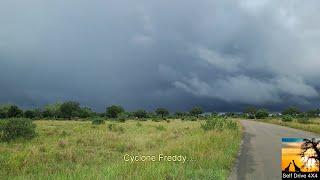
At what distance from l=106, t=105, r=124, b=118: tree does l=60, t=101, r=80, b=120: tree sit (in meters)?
10.9

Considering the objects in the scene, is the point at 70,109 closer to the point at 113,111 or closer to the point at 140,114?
the point at 113,111

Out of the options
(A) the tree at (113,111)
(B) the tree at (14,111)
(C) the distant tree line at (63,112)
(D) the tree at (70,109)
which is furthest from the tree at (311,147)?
(A) the tree at (113,111)

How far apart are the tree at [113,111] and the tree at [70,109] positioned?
10.9 m

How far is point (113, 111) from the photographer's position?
5871 inches

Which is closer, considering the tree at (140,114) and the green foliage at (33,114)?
the green foliage at (33,114)

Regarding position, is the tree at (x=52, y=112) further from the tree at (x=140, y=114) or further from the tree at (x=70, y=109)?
the tree at (x=140, y=114)

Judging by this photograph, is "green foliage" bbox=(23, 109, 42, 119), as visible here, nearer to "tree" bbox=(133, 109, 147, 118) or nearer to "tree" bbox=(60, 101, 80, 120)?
"tree" bbox=(60, 101, 80, 120)

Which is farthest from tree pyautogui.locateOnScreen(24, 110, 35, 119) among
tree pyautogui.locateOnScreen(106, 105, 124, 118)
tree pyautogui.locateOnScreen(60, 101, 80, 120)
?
tree pyautogui.locateOnScreen(106, 105, 124, 118)

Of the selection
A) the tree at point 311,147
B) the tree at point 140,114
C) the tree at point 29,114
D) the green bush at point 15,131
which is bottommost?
the green bush at point 15,131

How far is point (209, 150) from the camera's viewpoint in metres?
17.6

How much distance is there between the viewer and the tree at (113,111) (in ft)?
486

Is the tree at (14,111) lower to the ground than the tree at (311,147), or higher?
higher

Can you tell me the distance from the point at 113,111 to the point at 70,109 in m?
15.5

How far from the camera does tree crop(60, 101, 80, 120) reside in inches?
5511
